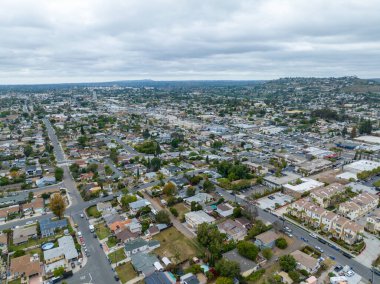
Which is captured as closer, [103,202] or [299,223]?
[299,223]

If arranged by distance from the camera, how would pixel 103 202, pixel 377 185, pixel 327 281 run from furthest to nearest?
pixel 377 185, pixel 103 202, pixel 327 281

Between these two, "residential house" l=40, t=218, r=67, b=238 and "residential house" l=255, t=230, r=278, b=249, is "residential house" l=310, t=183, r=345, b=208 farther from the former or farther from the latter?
"residential house" l=40, t=218, r=67, b=238

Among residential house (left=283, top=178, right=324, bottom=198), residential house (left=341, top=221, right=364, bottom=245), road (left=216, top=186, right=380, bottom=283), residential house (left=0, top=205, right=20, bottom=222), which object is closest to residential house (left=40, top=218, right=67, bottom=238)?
residential house (left=0, top=205, right=20, bottom=222)

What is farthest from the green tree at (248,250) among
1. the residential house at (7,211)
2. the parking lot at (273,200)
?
the residential house at (7,211)

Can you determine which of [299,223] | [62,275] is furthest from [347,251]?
[62,275]

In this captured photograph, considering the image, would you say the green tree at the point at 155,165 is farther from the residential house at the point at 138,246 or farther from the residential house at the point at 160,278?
the residential house at the point at 160,278

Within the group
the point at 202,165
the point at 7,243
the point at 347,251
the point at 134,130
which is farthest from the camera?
the point at 134,130

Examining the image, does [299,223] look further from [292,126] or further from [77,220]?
[292,126]

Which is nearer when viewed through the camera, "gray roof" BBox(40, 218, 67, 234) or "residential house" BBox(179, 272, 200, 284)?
"residential house" BBox(179, 272, 200, 284)
